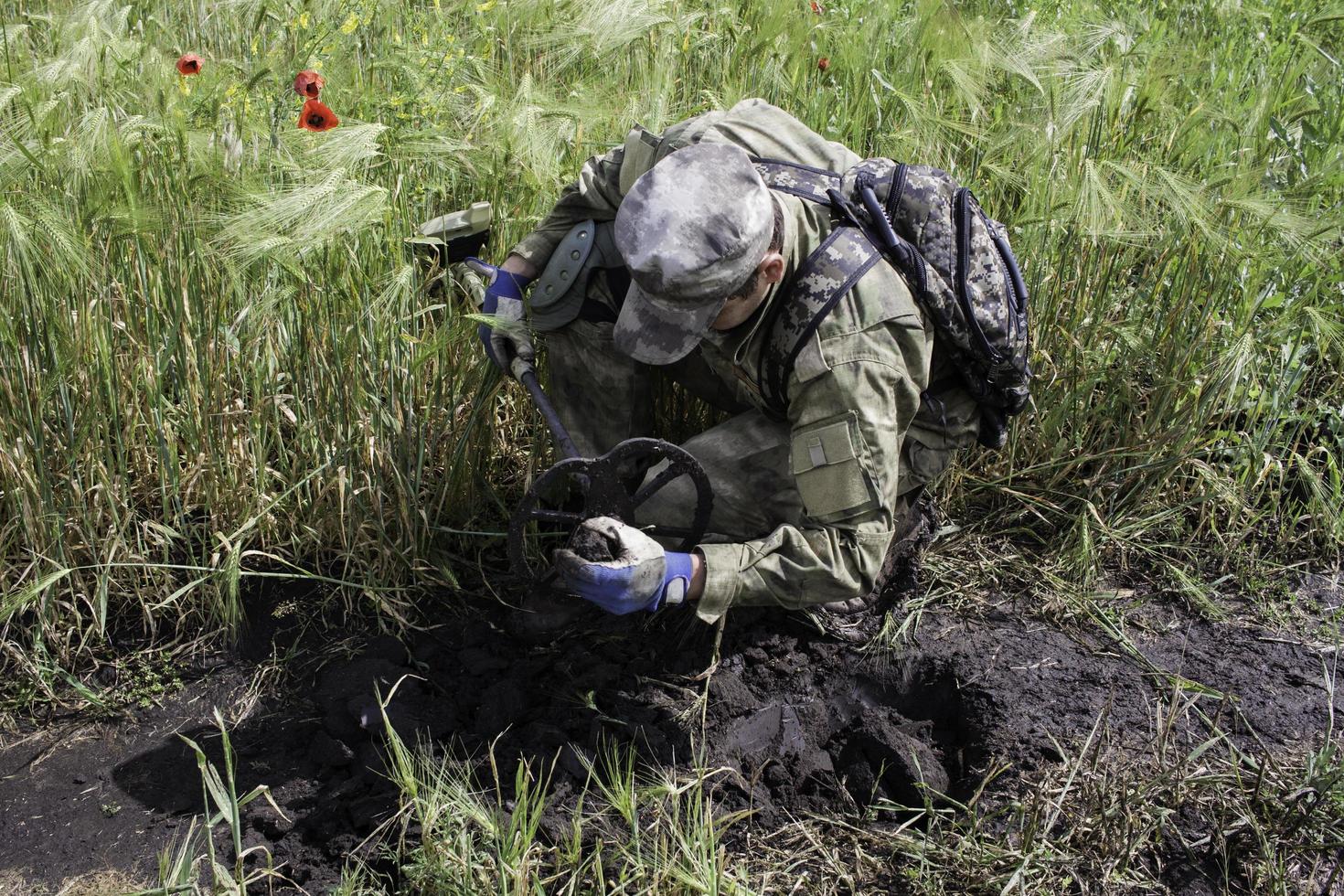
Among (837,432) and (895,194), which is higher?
(895,194)

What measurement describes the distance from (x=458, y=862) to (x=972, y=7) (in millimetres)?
3400

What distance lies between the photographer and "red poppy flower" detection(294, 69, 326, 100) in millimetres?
2416

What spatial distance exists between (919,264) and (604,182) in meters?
0.85

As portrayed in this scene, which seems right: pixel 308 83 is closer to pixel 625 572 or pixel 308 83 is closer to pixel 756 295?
pixel 756 295

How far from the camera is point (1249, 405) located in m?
2.87

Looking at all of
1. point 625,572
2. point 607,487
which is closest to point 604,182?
point 607,487

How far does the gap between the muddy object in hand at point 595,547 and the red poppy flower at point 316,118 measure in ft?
3.38

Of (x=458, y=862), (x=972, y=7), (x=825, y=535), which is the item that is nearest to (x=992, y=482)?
(x=825, y=535)

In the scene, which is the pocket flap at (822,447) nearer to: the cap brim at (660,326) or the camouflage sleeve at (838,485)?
the camouflage sleeve at (838,485)

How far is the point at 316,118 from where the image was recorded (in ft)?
7.73

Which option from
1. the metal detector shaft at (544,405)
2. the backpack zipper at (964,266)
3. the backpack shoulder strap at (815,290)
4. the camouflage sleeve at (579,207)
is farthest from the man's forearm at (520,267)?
the backpack zipper at (964,266)

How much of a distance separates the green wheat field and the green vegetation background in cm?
1

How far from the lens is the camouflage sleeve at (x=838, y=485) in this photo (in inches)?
84.2

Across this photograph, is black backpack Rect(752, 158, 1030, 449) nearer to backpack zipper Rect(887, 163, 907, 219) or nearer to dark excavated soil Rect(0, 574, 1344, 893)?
backpack zipper Rect(887, 163, 907, 219)
